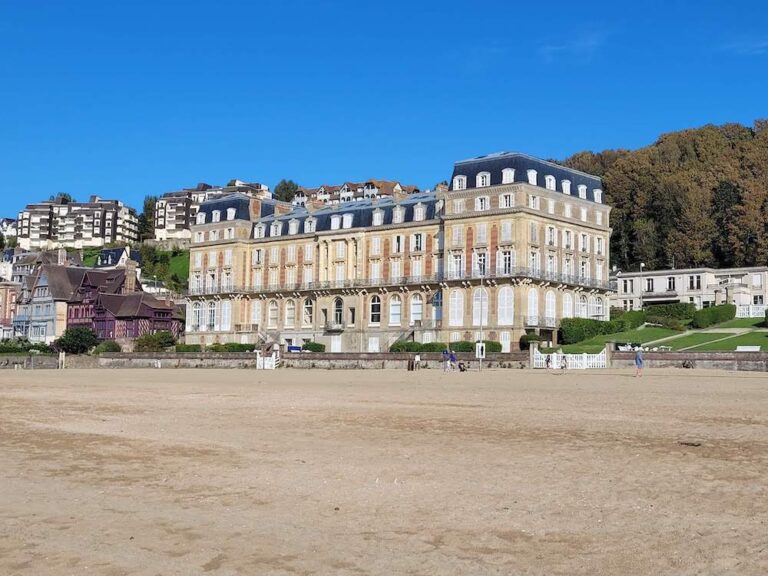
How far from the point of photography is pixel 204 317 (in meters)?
93.1

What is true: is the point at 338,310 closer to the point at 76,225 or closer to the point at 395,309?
the point at 395,309

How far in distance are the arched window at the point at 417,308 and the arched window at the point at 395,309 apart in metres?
1.34

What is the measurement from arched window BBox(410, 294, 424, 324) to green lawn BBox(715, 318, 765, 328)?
2466cm

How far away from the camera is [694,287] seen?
8925 cm

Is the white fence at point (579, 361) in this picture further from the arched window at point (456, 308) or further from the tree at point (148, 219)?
the tree at point (148, 219)

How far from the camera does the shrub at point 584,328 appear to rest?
71000 millimetres

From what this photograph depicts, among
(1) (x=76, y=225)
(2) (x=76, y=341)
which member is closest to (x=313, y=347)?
(2) (x=76, y=341)

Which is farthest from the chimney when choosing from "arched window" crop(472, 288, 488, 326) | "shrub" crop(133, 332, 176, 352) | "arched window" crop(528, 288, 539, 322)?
"arched window" crop(528, 288, 539, 322)

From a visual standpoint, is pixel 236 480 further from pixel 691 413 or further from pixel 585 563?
pixel 691 413

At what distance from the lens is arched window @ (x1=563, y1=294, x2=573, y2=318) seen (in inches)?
2982

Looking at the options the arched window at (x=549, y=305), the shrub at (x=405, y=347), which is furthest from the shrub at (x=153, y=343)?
the arched window at (x=549, y=305)

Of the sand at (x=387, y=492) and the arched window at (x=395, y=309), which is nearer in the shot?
the sand at (x=387, y=492)

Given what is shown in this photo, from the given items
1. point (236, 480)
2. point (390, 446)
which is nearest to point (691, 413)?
point (390, 446)

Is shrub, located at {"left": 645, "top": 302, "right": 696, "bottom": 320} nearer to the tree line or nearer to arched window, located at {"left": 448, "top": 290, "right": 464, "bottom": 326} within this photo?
arched window, located at {"left": 448, "top": 290, "right": 464, "bottom": 326}
